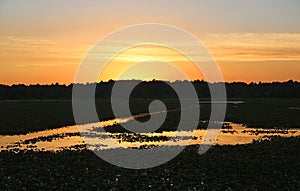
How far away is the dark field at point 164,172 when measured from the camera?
56.2 ft

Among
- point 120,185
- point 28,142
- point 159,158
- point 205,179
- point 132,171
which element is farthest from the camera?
point 28,142

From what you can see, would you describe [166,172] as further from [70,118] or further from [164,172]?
[70,118]

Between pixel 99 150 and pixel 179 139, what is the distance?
985 centimetres

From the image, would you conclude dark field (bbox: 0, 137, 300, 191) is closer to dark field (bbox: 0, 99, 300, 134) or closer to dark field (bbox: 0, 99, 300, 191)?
dark field (bbox: 0, 99, 300, 191)

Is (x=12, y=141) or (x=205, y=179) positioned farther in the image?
(x=12, y=141)

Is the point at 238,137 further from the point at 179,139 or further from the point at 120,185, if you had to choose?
the point at 120,185

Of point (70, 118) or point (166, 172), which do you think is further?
point (70, 118)

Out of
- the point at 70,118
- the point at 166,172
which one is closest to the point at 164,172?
the point at 166,172

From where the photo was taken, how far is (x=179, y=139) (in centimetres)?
3591

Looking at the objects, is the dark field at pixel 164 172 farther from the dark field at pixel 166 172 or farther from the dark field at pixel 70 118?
the dark field at pixel 70 118

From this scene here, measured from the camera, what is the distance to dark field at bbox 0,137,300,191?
17.1 meters

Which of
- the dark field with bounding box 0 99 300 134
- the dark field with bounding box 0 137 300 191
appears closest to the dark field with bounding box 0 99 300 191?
the dark field with bounding box 0 137 300 191

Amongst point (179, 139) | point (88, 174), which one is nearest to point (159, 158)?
point (88, 174)

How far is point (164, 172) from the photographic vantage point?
65.8 feet
